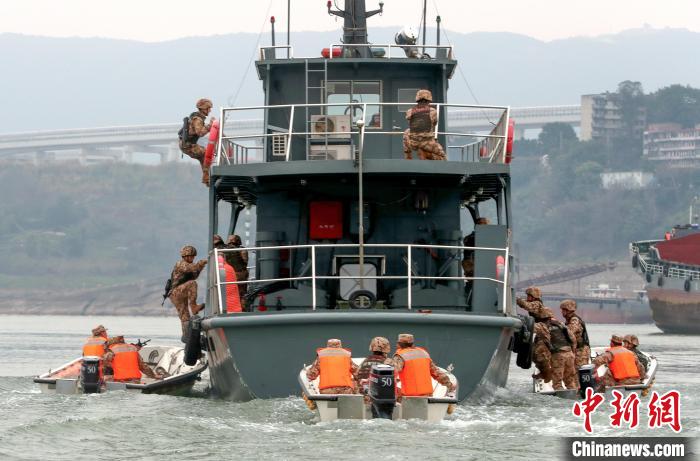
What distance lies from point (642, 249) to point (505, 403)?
62167 millimetres

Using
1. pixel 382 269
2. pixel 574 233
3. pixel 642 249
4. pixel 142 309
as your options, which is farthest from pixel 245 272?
pixel 574 233

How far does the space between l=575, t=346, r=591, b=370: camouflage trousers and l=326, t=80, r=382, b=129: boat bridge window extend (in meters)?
5.11

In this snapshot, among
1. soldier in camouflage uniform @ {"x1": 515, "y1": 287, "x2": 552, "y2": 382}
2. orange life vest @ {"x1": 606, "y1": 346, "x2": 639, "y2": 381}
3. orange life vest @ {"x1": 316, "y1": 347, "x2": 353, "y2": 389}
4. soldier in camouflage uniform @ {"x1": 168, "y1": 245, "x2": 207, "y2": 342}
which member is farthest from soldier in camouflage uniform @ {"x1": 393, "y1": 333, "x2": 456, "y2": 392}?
soldier in camouflage uniform @ {"x1": 168, "y1": 245, "x2": 207, "y2": 342}

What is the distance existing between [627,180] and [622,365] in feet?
494

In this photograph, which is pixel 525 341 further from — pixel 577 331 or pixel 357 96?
pixel 357 96

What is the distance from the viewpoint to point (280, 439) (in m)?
16.7

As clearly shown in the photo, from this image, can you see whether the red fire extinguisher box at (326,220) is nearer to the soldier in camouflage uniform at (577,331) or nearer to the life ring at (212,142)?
the life ring at (212,142)

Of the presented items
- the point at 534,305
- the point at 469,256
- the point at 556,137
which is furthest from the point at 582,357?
the point at 556,137

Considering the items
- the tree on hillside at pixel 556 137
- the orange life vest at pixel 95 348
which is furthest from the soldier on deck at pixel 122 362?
the tree on hillside at pixel 556 137

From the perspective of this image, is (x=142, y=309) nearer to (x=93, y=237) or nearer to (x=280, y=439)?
(x=93, y=237)

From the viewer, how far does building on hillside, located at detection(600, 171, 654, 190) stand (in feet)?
552

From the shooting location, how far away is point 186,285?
24422 mm

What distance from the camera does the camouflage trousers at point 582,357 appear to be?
23.4 m

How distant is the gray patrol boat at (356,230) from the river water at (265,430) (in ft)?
2.12
